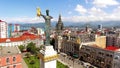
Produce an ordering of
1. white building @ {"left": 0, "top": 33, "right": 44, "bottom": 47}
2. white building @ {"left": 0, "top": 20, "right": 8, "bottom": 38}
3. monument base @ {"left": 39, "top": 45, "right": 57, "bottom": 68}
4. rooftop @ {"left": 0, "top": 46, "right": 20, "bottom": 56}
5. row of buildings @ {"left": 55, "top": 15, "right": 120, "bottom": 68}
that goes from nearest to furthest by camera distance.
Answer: monument base @ {"left": 39, "top": 45, "right": 57, "bottom": 68}
rooftop @ {"left": 0, "top": 46, "right": 20, "bottom": 56}
row of buildings @ {"left": 55, "top": 15, "right": 120, "bottom": 68}
white building @ {"left": 0, "top": 33, "right": 44, "bottom": 47}
white building @ {"left": 0, "top": 20, "right": 8, "bottom": 38}

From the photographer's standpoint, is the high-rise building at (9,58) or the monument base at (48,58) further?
the high-rise building at (9,58)

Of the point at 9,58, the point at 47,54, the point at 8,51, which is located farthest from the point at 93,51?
the point at 47,54

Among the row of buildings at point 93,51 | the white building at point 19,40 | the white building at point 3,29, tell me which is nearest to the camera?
the row of buildings at point 93,51

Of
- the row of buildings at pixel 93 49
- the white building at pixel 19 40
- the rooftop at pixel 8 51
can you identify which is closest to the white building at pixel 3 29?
the white building at pixel 19 40

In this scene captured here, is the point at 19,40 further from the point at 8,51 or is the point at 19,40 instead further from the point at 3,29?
the point at 8,51

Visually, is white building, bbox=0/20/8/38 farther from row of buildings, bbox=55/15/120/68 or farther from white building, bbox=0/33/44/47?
row of buildings, bbox=55/15/120/68

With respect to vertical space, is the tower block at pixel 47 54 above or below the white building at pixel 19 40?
above

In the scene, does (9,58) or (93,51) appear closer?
(9,58)

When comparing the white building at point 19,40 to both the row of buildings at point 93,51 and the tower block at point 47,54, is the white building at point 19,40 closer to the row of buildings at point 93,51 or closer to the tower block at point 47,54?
the row of buildings at point 93,51

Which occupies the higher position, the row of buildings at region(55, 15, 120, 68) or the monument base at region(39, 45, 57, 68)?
the monument base at region(39, 45, 57, 68)

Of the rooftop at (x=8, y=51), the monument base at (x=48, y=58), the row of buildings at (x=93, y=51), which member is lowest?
the row of buildings at (x=93, y=51)

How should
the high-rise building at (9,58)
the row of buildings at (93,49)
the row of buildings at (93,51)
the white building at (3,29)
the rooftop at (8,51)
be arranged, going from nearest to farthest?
the high-rise building at (9,58) → the rooftop at (8,51) → the row of buildings at (93,51) → the row of buildings at (93,49) → the white building at (3,29)

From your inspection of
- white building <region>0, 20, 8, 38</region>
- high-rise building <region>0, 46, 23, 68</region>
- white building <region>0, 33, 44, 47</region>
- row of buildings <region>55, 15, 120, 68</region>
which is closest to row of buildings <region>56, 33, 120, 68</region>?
row of buildings <region>55, 15, 120, 68</region>

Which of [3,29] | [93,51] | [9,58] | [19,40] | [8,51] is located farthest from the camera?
[3,29]
